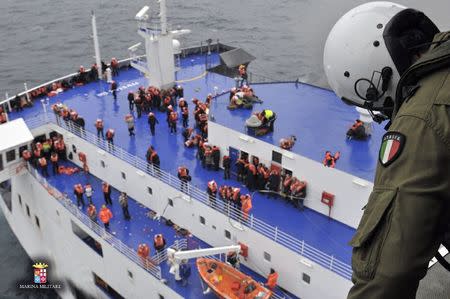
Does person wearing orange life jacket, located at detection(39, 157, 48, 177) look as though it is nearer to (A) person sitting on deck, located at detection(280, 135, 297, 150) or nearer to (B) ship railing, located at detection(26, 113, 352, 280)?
(B) ship railing, located at detection(26, 113, 352, 280)

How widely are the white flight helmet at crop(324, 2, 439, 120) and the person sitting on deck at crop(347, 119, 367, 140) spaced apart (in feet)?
37.6

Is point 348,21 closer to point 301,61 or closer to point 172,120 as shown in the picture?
point 172,120

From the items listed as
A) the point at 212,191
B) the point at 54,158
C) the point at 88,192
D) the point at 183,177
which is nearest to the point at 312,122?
the point at 212,191

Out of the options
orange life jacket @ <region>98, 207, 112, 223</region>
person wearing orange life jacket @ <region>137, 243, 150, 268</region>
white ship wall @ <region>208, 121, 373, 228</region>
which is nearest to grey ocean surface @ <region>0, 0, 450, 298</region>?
white ship wall @ <region>208, 121, 373, 228</region>

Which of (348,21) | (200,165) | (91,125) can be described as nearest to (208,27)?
(91,125)

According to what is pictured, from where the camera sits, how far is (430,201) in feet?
6.39

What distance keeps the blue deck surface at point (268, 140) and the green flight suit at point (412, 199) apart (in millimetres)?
11751

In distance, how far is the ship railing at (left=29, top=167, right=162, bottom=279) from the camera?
14992mm

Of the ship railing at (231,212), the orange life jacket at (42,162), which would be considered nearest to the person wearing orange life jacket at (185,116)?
the ship railing at (231,212)

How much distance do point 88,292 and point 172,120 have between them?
319 inches

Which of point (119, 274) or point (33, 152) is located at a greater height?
point (33, 152)

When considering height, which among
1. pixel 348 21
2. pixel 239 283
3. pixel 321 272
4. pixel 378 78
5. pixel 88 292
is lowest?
pixel 88 292

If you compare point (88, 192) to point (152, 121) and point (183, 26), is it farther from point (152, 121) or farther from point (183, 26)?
point (183, 26)

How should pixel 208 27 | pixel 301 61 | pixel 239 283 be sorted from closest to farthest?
pixel 239 283
pixel 301 61
pixel 208 27
